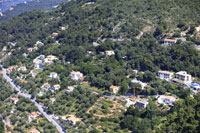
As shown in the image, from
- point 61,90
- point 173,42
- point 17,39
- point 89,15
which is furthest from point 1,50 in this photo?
point 173,42

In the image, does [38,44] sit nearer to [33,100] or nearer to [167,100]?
[33,100]

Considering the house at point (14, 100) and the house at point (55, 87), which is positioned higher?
the house at point (55, 87)

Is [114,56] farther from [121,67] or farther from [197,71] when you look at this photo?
[197,71]

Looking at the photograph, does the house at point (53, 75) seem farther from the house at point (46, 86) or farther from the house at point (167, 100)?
the house at point (167, 100)

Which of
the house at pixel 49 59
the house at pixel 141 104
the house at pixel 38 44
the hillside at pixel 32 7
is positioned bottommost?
the house at pixel 141 104

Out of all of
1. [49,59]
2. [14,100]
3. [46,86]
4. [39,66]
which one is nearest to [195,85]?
[46,86]

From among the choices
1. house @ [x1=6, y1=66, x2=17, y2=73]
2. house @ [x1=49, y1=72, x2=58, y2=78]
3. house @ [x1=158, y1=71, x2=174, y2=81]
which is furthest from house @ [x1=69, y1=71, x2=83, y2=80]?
house @ [x1=6, y1=66, x2=17, y2=73]

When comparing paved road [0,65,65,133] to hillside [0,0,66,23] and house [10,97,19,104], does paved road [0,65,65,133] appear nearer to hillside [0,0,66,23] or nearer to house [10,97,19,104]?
house [10,97,19,104]

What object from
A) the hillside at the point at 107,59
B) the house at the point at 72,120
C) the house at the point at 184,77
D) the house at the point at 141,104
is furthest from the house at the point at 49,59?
Result: the house at the point at 184,77
